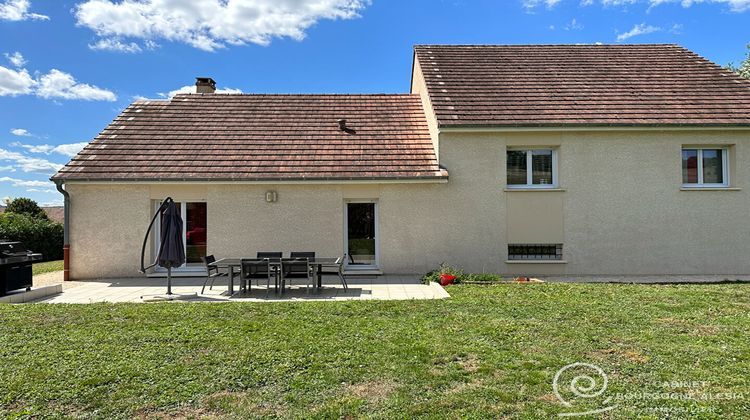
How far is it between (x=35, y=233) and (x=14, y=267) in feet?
45.6

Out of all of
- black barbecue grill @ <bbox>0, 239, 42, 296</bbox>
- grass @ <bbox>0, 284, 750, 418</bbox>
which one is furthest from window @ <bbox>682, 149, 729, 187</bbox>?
black barbecue grill @ <bbox>0, 239, 42, 296</bbox>

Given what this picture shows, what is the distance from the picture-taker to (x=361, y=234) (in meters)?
13.0

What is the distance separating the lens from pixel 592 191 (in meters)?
12.6

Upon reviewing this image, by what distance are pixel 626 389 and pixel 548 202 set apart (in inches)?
345

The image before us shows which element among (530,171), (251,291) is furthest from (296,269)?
(530,171)

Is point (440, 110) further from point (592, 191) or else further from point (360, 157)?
point (592, 191)

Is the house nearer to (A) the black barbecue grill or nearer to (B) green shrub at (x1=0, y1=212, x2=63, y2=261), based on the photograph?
(A) the black barbecue grill

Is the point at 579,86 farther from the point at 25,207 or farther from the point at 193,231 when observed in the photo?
the point at 25,207

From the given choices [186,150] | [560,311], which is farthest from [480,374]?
[186,150]

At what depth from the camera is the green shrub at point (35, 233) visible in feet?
65.2

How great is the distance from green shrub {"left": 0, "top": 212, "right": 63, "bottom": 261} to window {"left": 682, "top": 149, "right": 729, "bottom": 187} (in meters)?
25.6

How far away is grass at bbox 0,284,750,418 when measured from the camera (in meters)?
4.16

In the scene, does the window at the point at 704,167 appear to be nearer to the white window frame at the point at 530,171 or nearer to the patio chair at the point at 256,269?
the white window frame at the point at 530,171

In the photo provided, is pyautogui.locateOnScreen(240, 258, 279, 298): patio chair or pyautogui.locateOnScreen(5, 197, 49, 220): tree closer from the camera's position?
pyautogui.locateOnScreen(240, 258, 279, 298): patio chair
